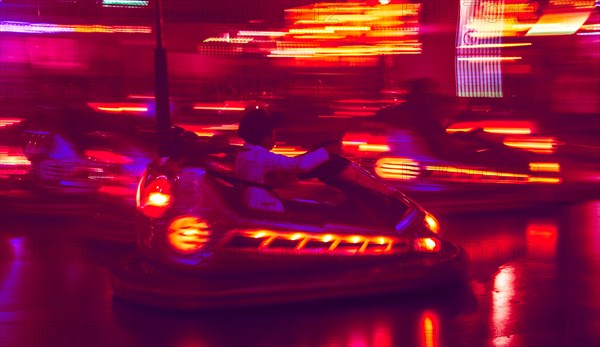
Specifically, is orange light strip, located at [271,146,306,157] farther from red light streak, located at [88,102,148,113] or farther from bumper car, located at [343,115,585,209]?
red light streak, located at [88,102,148,113]

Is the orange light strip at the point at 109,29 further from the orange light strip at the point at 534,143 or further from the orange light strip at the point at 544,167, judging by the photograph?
the orange light strip at the point at 544,167

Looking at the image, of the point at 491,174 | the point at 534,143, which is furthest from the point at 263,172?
the point at 534,143

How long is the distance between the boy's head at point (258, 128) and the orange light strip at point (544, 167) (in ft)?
18.2

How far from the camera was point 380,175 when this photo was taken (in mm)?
10773

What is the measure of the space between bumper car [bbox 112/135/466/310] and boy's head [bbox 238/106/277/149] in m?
0.34

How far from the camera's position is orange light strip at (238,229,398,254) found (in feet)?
18.9

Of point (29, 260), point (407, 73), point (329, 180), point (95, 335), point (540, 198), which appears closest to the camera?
point (95, 335)

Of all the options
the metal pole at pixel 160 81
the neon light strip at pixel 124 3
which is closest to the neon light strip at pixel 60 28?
the neon light strip at pixel 124 3

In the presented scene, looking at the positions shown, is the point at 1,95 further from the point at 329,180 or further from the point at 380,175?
the point at 329,180

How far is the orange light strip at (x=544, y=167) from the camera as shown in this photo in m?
10.5

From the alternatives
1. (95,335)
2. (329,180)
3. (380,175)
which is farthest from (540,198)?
(95,335)

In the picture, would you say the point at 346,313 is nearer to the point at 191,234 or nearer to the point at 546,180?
the point at 191,234

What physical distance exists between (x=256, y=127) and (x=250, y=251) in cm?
92

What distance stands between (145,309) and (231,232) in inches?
33.4
